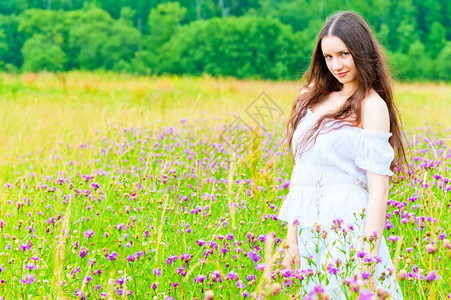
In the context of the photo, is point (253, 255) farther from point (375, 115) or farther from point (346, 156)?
point (375, 115)

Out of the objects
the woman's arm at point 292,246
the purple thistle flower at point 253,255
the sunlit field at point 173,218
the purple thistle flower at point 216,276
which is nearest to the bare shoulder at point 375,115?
the sunlit field at point 173,218

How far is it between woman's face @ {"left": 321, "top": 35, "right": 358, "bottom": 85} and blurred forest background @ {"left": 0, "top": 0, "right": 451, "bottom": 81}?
87.0 ft

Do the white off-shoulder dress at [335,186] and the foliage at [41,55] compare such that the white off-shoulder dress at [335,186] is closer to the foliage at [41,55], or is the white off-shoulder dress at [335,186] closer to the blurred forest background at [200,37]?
the blurred forest background at [200,37]

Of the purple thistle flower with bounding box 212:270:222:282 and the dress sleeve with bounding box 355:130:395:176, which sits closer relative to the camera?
the purple thistle flower with bounding box 212:270:222:282

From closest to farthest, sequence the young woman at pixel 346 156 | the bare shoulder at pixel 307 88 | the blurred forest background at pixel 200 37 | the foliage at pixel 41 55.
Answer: the young woman at pixel 346 156 → the bare shoulder at pixel 307 88 → the blurred forest background at pixel 200 37 → the foliage at pixel 41 55

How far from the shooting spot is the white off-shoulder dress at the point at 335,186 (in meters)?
2.27

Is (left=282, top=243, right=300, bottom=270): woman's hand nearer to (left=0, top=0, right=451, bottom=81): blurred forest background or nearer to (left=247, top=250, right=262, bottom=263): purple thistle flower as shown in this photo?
(left=247, top=250, right=262, bottom=263): purple thistle flower

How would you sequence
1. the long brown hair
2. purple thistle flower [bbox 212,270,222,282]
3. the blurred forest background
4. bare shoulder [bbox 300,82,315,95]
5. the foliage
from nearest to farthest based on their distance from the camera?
purple thistle flower [bbox 212,270,222,282]
the long brown hair
bare shoulder [bbox 300,82,315,95]
the blurred forest background
the foliage

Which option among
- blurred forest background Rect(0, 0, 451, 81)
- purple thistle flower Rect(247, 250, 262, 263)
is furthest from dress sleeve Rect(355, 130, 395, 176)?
blurred forest background Rect(0, 0, 451, 81)

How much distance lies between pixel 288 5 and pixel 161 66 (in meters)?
12.5

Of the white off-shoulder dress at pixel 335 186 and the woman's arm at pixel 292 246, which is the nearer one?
the white off-shoulder dress at pixel 335 186

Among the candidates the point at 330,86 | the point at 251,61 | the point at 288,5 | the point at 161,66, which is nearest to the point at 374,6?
the point at 288,5

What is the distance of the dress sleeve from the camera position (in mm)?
2240

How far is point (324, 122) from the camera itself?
2455mm
